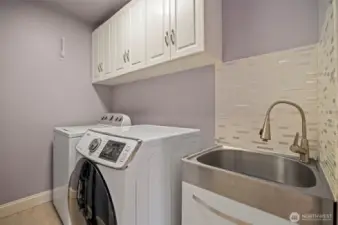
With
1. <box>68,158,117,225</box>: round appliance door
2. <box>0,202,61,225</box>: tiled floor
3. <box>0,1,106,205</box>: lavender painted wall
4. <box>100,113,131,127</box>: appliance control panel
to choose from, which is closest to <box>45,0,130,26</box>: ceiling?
<box>0,1,106,205</box>: lavender painted wall

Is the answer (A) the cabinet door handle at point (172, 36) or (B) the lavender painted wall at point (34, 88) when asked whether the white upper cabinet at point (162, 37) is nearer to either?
(A) the cabinet door handle at point (172, 36)

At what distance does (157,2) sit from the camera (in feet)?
5.89

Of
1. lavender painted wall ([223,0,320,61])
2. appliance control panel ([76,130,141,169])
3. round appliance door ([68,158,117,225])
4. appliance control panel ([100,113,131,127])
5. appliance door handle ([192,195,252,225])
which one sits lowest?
round appliance door ([68,158,117,225])

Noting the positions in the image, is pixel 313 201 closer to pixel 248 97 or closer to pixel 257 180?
pixel 257 180

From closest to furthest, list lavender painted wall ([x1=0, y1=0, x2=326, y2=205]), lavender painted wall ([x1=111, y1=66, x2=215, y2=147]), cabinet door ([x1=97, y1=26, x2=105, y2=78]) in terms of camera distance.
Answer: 1. lavender painted wall ([x1=0, y1=0, x2=326, y2=205])
2. lavender painted wall ([x1=111, y1=66, x2=215, y2=147])
3. cabinet door ([x1=97, y1=26, x2=105, y2=78])

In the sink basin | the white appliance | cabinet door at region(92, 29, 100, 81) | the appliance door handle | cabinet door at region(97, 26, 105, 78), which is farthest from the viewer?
cabinet door at region(92, 29, 100, 81)

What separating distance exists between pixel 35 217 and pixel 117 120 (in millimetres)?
1335

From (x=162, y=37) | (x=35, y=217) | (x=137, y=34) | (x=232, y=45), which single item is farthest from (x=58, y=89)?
(x=232, y=45)

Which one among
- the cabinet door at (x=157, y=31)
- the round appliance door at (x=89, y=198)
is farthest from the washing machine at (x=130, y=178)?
the cabinet door at (x=157, y=31)

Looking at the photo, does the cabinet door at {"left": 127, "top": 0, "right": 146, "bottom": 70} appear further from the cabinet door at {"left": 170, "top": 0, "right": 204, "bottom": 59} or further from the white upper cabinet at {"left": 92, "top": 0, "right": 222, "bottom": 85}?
the cabinet door at {"left": 170, "top": 0, "right": 204, "bottom": 59}

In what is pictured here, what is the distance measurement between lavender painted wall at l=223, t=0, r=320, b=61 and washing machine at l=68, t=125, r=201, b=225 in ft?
2.52

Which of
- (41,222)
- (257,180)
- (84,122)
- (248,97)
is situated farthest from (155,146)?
(84,122)

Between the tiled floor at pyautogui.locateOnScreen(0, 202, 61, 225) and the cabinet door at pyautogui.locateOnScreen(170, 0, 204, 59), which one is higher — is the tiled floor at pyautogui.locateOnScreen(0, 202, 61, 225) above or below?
below

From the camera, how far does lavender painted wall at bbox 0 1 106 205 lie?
2.32m
